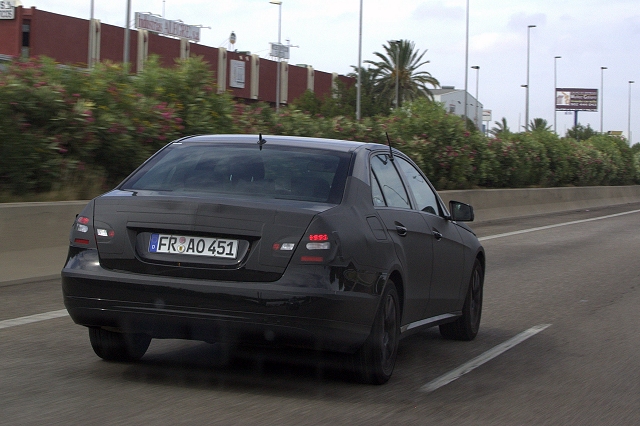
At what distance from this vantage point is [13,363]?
6.65m

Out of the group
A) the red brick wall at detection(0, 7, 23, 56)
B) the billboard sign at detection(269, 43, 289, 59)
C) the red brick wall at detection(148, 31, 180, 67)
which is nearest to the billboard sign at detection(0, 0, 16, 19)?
the red brick wall at detection(0, 7, 23, 56)

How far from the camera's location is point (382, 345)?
6.23 m

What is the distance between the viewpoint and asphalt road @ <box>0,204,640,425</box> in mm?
5516

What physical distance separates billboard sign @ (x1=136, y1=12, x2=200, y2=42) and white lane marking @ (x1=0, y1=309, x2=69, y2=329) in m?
78.6

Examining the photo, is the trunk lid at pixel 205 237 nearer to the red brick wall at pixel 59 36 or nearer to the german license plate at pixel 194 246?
the german license plate at pixel 194 246

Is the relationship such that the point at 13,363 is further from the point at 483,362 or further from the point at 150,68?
the point at 150,68

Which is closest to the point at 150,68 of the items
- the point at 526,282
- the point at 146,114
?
the point at 146,114

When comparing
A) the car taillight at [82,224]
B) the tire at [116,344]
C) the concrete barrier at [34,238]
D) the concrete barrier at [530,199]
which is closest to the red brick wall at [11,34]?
the concrete barrier at [530,199]

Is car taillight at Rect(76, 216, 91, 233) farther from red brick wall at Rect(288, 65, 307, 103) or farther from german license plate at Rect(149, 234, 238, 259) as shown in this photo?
red brick wall at Rect(288, 65, 307, 103)

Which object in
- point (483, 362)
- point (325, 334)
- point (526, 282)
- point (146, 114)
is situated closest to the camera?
point (325, 334)

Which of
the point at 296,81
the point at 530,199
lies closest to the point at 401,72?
the point at 296,81

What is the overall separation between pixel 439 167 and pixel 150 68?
11.1 meters

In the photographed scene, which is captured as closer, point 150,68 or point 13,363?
point 13,363

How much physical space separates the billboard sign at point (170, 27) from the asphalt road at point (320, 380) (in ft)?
254
